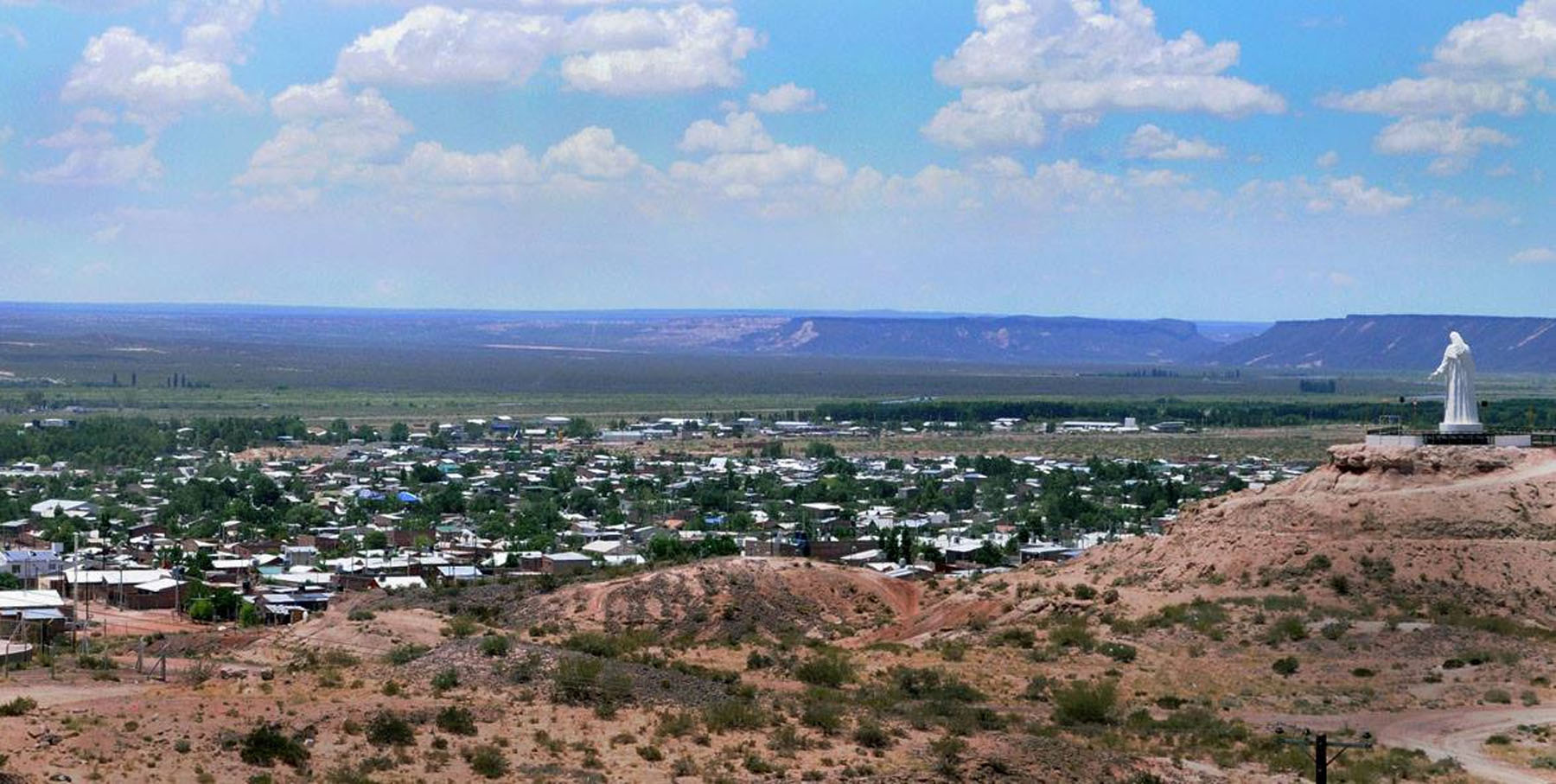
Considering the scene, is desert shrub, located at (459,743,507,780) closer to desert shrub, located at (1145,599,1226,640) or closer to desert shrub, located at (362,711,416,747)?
desert shrub, located at (362,711,416,747)

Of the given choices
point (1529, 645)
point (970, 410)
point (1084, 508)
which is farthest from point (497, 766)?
point (970, 410)

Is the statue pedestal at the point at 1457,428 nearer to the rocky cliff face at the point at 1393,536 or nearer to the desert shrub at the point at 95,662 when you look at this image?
the rocky cliff face at the point at 1393,536

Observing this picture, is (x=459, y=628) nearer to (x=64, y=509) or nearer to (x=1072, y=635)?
(x=1072, y=635)

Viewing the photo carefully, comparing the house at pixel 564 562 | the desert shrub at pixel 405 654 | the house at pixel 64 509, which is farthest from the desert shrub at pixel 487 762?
the house at pixel 64 509

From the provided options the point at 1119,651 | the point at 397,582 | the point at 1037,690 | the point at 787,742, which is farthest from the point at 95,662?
the point at 397,582

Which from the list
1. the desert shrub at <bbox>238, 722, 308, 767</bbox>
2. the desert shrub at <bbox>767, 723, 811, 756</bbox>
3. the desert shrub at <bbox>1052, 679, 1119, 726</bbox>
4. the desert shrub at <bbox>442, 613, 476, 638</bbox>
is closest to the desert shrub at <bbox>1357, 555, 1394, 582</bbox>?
the desert shrub at <bbox>1052, 679, 1119, 726</bbox>

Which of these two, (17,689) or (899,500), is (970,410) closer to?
(899,500)
